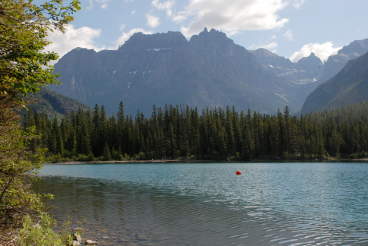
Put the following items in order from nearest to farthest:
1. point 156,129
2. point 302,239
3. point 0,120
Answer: point 0,120 < point 302,239 < point 156,129

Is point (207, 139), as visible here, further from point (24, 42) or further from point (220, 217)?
point (24, 42)

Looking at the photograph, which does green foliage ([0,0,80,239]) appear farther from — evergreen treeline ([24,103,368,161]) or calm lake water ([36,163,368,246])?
evergreen treeline ([24,103,368,161])

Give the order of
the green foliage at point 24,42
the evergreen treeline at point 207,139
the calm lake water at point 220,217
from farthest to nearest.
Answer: the evergreen treeline at point 207,139
the calm lake water at point 220,217
the green foliage at point 24,42

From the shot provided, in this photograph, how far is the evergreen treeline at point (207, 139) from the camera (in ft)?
546

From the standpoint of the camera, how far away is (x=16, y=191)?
1494 cm

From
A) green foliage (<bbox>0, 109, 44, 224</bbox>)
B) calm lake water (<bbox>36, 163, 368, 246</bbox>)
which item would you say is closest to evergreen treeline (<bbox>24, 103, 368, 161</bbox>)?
calm lake water (<bbox>36, 163, 368, 246</bbox>)

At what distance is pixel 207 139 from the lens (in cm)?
17912

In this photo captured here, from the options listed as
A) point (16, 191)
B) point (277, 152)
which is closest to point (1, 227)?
point (16, 191)

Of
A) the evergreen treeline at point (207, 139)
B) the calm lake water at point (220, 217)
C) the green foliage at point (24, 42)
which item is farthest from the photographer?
the evergreen treeline at point (207, 139)

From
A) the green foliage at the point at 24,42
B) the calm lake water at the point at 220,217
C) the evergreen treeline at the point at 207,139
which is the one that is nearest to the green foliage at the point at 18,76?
the green foliage at the point at 24,42

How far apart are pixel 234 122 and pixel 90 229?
157 metres

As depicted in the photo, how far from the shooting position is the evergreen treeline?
166 metres

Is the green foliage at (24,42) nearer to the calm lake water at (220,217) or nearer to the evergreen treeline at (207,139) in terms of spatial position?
the calm lake water at (220,217)

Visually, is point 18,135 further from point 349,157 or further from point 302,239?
point 349,157
